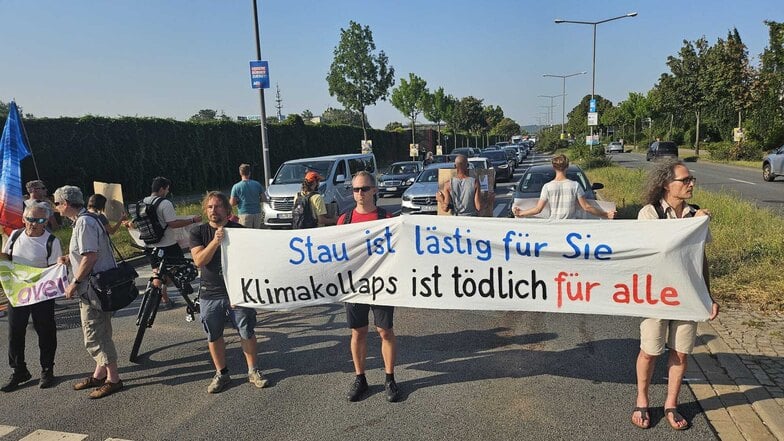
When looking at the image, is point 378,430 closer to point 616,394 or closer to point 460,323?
point 616,394

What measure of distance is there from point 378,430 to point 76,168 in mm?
18687

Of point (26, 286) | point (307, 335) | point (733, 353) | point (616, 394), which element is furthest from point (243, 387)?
point (733, 353)

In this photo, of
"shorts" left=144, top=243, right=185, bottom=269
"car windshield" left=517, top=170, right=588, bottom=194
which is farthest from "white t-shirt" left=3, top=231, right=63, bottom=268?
"car windshield" left=517, top=170, right=588, bottom=194

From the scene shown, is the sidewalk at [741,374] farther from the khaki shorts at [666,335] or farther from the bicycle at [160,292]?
the bicycle at [160,292]

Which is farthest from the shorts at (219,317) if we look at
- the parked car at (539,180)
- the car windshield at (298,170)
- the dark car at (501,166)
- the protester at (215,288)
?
the dark car at (501,166)

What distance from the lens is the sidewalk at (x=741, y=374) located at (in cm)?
357

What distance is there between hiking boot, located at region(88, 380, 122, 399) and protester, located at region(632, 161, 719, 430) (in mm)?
3999

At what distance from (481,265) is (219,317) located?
6.89 feet

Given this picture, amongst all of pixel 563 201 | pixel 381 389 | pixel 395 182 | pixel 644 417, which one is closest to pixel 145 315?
pixel 381 389

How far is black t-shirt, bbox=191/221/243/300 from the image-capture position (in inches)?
168

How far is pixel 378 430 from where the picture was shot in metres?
3.70

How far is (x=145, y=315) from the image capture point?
5.24 metres

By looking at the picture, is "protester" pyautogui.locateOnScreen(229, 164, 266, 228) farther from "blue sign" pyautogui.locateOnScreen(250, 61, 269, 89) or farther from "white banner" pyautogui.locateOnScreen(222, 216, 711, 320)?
"blue sign" pyautogui.locateOnScreen(250, 61, 269, 89)

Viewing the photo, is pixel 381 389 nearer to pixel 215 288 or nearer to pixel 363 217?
pixel 363 217
